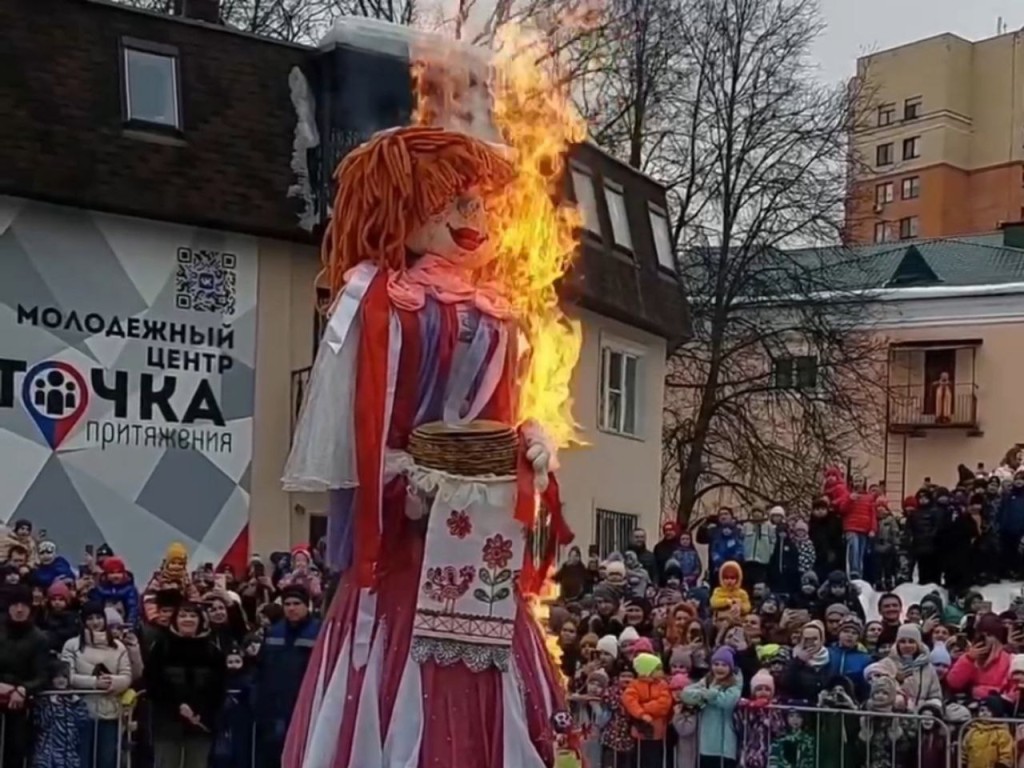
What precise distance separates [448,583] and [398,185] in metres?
1.35

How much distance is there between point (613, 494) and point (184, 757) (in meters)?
15.3

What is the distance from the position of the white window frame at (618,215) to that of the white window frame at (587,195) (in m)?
0.34

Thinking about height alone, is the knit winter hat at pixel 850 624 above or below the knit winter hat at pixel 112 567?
below

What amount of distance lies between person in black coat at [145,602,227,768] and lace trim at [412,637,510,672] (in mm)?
5117

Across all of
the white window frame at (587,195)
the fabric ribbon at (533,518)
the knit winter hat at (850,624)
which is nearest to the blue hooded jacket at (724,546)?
the knit winter hat at (850,624)

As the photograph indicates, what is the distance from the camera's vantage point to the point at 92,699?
10.6 meters

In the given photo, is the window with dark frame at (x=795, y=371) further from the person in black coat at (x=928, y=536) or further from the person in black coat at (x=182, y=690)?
the person in black coat at (x=182, y=690)

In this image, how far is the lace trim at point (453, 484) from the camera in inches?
229

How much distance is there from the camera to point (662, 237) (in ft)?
86.1

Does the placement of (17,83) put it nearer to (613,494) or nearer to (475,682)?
(613,494)

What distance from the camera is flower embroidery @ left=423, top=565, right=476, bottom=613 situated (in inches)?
230

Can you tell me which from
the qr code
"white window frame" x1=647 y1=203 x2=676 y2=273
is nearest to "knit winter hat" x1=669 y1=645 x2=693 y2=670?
the qr code

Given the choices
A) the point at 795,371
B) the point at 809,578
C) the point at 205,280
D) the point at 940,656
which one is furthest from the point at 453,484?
the point at 795,371

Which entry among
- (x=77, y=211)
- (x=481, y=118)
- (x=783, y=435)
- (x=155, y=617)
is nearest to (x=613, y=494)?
(x=783, y=435)
